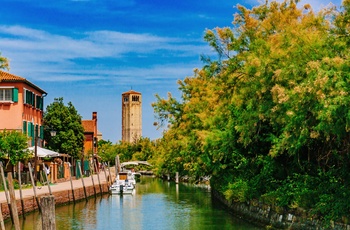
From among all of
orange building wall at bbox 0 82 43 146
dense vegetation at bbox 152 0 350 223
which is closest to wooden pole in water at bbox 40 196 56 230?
dense vegetation at bbox 152 0 350 223

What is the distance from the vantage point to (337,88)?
17.8 metres

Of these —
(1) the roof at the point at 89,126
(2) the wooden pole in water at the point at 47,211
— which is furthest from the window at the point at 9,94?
(1) the roof at the point at 89,126

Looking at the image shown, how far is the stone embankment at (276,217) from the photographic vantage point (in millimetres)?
22609

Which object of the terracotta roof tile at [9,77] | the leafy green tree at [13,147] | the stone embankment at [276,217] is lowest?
the stone embankment at [276,217]

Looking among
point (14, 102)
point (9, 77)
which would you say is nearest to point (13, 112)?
point (14, 102)

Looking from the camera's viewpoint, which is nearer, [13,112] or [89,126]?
[13,112]

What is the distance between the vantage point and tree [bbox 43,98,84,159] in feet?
204

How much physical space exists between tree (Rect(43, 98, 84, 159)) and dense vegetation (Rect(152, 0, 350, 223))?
24306 mm

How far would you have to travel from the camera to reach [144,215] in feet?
113

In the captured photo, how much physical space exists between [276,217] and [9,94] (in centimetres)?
2914

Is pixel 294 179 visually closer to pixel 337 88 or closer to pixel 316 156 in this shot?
pixel 316 156

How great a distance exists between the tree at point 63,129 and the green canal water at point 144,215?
1729 centimetres

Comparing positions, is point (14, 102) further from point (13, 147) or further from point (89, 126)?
point (89, 126)

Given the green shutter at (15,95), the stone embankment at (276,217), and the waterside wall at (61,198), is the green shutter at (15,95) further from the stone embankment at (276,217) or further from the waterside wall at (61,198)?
the stone embankment at (276,217)
